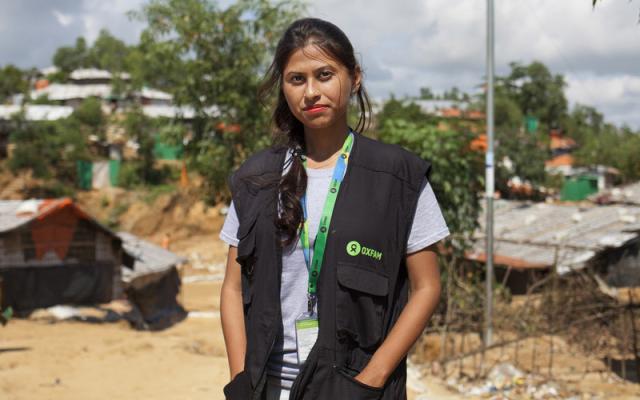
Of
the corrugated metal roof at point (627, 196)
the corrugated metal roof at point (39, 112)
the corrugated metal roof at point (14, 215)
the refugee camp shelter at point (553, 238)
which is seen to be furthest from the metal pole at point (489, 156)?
the corrugated metal roof at point (39, 112)

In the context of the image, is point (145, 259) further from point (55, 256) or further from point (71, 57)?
point (71, 57)

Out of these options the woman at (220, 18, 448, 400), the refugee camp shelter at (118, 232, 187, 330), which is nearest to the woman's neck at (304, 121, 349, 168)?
the woman at (220, 18, 448, 400)

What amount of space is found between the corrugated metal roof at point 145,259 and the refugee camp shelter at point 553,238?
5.79 metres

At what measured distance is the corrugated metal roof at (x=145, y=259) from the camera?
44.8ft

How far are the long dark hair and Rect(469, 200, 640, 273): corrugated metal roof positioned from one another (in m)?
9.55

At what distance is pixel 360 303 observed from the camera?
5.56 feet

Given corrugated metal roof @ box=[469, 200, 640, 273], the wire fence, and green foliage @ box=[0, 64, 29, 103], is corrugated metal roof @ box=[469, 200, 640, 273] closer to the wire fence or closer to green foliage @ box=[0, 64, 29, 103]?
the wire fence

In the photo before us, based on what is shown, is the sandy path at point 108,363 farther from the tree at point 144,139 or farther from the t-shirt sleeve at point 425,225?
the tree at point 144,139

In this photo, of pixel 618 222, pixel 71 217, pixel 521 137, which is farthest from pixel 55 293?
pixel 521 137

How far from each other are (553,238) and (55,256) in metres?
9.39

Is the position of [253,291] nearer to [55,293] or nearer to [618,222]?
[55,293]

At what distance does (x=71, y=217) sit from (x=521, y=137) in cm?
2139

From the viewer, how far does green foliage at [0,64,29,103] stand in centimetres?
4631

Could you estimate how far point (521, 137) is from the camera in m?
30.2
